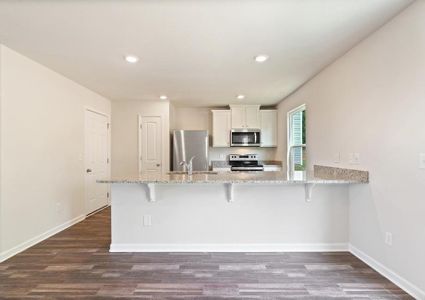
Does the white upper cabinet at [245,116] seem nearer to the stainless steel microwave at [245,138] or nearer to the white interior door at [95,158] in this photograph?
the stainless steel microwave at [245,138]

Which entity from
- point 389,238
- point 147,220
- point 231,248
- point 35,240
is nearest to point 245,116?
point 231,248

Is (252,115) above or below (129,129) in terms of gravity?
above

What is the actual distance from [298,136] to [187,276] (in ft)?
11.5

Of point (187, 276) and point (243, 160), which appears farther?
point (243, 160)

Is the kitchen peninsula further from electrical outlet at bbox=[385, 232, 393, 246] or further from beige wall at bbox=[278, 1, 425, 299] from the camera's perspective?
electrical outlet at bbox=[385, 232, 393, 246]

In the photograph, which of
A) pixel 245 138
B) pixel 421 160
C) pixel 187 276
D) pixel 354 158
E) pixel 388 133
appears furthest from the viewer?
pixel 245 138

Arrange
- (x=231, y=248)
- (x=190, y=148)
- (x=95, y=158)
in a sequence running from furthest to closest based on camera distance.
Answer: (x=190, y=148), (x=95, y=158), (x=231, y=248)

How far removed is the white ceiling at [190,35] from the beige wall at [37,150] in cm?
31

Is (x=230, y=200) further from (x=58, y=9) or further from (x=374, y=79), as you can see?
(x=58, y=9)

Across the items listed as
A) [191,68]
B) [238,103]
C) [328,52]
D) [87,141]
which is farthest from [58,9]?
[238,103]

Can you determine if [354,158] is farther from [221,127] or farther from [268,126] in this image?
[221,127]

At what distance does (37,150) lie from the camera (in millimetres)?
3316

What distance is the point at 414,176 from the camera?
202 centimetres

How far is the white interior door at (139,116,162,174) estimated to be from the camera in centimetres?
561
